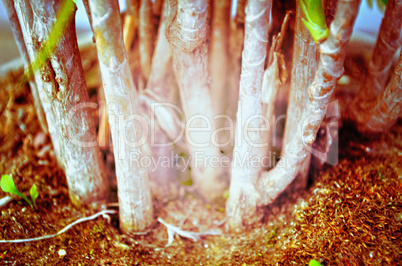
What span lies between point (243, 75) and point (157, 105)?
1.48 ft

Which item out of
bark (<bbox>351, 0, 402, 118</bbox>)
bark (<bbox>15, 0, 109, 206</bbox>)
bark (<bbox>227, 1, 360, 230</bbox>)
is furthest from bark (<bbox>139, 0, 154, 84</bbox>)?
bark (<bbox>351, 0, 402, 118</bbox>)

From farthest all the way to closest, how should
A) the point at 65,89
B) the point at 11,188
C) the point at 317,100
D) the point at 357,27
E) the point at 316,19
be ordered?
the point at 357,27 < the point at 11,188 < the point at 65,89 < the point at 317,100 < the point at 316,19

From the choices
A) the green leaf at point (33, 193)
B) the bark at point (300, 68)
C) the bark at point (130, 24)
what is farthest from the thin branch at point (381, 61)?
the green leaf at point (33, 193)

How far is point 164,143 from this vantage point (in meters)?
1.34

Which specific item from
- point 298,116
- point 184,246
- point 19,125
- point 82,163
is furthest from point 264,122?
point 19,125

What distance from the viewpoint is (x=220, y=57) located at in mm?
1325

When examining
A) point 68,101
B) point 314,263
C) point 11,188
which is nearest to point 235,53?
point 68,101

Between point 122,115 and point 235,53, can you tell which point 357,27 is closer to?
point 235,53

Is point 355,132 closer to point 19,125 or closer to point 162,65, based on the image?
point 162,65

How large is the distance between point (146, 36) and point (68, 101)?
494 mm

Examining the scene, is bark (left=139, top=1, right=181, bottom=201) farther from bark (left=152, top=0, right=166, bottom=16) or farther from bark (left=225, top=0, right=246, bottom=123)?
bark (left=225, top=0, right=246, bottom=123)

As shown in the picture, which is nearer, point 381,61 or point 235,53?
point 381,61

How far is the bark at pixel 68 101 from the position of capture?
2.87 ft

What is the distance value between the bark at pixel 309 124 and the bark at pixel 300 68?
102 millimetres
